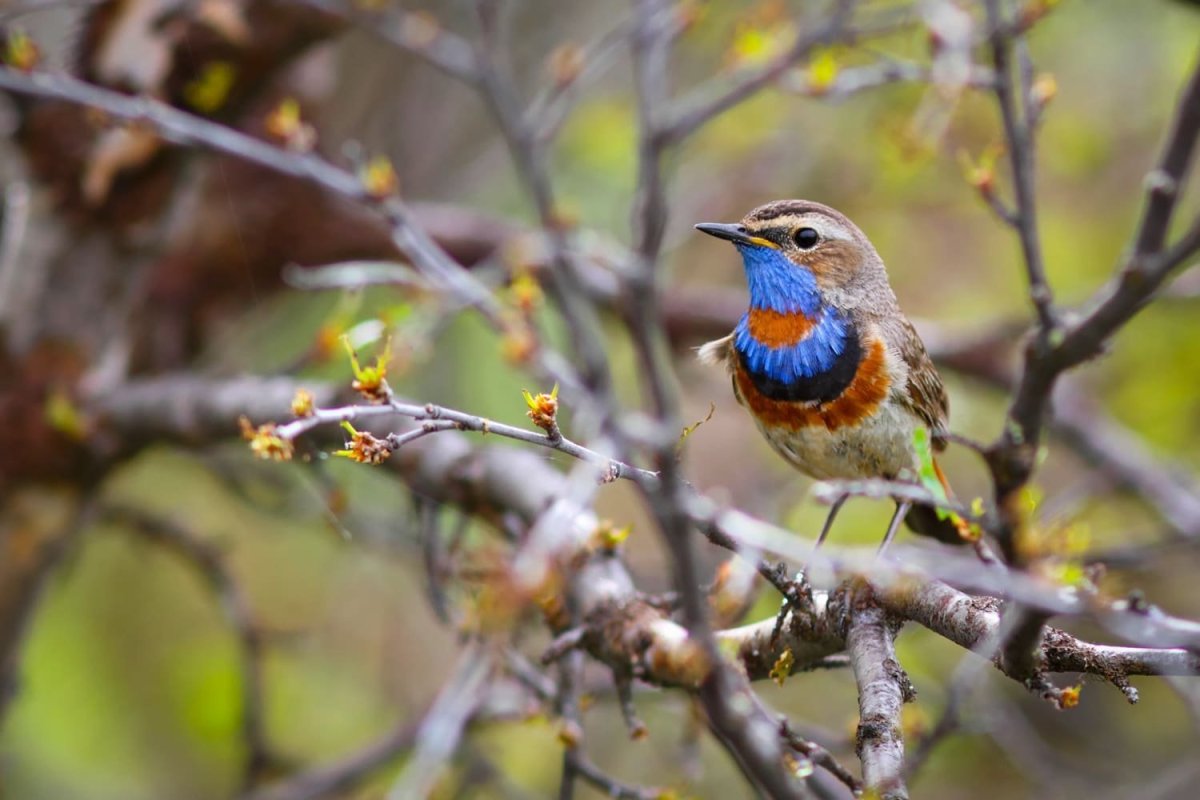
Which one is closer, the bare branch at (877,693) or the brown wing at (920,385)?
the bare branch at (877,693)

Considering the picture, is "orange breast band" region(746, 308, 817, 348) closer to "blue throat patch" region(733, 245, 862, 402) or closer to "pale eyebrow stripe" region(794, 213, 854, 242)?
"blue throat patch" region(733, 245, 862, 402)

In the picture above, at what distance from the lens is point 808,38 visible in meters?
3.35

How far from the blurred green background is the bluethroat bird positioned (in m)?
1.61

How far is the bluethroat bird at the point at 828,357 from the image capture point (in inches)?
126

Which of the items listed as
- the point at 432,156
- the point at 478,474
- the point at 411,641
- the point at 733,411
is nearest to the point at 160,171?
the point at 478,474

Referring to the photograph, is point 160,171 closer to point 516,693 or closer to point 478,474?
point 478,474

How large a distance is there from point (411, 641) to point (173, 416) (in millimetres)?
3041

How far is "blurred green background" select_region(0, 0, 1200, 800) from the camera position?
5.51 metres

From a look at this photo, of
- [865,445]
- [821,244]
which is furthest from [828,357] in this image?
[821,244]

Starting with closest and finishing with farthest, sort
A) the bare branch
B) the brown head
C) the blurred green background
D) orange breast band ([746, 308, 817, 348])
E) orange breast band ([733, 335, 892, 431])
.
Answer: the bare branch < orange breast band ([733, 335, 892, 431]) < orange breast band ([746, 308, 817, 348]) < the brown head < the blurred green background

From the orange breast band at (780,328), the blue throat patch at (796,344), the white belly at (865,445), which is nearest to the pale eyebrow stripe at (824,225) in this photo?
the blue throat patch at (796,344)

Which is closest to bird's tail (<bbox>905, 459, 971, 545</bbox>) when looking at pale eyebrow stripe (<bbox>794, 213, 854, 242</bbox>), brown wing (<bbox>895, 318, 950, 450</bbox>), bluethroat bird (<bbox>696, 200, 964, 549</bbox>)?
bluethroat bird (<bbox>696, 200, 964, 549</bbox>)

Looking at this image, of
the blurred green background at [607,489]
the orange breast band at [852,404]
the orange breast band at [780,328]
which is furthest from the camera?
the blurred green background at [607,489]

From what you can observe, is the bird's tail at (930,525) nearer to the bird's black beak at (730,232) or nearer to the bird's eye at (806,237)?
the bird's eye at (806,237)
